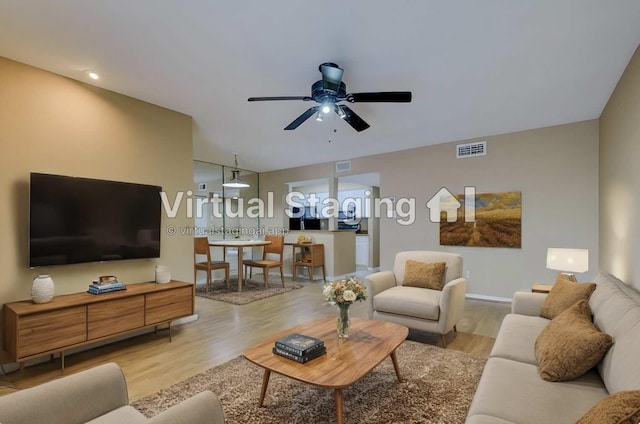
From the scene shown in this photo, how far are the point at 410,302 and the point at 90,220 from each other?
3.31m

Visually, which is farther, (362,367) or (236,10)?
(236,10)

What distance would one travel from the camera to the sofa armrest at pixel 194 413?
102cm

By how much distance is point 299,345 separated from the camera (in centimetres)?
201

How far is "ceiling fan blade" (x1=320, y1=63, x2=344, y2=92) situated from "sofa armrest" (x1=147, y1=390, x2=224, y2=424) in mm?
2309

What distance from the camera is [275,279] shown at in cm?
683

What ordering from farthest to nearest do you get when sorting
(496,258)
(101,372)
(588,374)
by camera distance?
(496,258) → (588,374) → (101,372)

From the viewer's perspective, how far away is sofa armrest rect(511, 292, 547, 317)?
9.18 feet

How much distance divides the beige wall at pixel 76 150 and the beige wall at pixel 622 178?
458 centimetres

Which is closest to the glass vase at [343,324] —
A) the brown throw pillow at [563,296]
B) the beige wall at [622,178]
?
the brown throw pillow at [563,296]

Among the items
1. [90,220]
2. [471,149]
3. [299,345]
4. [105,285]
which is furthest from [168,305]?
[471,149]

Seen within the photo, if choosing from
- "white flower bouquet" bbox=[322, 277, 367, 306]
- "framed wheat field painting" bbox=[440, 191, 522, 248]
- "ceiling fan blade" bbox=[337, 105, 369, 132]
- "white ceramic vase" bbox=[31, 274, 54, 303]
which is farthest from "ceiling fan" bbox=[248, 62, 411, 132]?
"framed wheat field painting" bbox=[440, 191, 522, 248]

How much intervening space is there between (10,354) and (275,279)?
4.54 m

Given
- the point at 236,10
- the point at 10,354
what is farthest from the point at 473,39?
the point at 10,354

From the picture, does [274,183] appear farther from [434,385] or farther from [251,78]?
[434,385]
